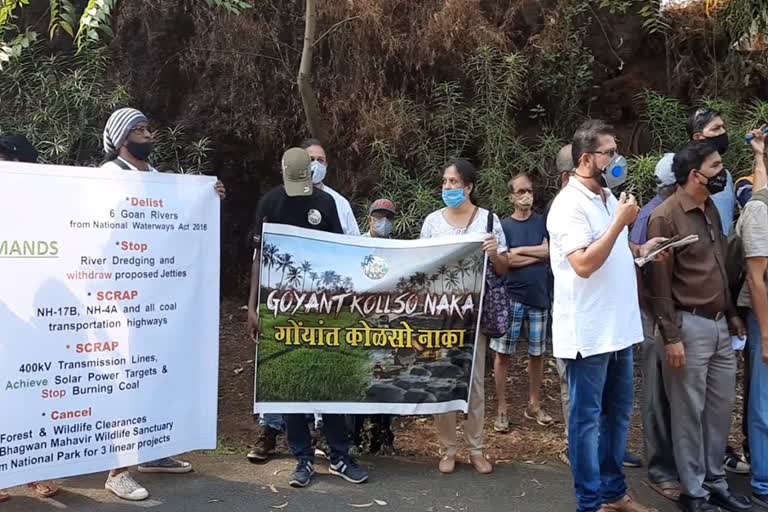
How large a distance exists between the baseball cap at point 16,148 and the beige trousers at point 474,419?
10.3ft

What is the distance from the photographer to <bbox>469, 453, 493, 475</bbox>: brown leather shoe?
4469 millimetres

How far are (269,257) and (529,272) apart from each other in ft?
7.23

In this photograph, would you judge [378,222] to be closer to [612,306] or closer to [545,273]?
[545,273]

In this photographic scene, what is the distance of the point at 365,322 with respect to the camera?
172 inches

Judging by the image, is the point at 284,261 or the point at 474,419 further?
the point at 474,419

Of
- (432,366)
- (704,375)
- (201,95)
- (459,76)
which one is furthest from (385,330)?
(201,95)

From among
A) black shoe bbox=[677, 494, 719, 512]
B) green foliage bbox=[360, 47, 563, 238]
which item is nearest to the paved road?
black shoe bbox=[677, 494, 719, 512]

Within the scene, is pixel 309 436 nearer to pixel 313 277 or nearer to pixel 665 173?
pixel 313 277

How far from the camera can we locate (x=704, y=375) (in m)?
3.84

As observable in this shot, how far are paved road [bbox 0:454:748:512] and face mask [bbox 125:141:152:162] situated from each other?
200cm

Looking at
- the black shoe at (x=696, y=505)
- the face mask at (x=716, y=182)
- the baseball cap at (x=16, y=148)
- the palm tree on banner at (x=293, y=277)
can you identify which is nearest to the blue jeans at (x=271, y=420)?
the palm tree on banner at (x=293, y=277)

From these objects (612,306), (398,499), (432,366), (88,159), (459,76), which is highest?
(459,76)

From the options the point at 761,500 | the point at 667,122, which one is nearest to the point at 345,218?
the point at 761,500

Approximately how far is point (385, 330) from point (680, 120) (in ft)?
15.8
